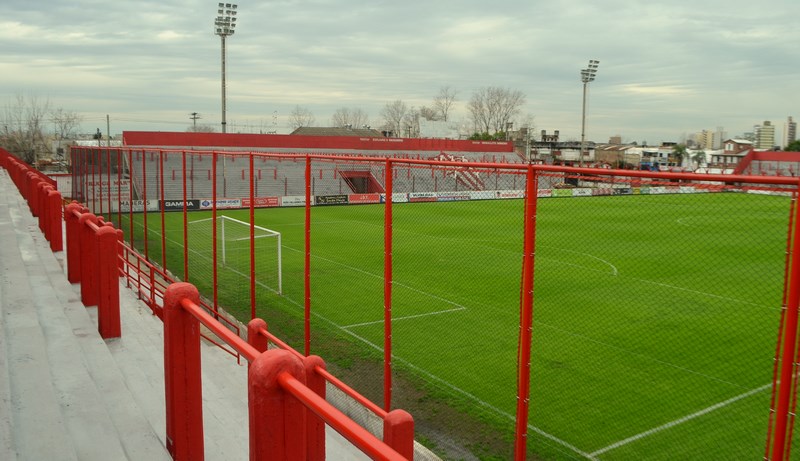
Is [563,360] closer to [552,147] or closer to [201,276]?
[201,276]

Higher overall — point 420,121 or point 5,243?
point 420,121

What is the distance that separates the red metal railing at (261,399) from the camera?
212 centimetres

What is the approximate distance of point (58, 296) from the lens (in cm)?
708

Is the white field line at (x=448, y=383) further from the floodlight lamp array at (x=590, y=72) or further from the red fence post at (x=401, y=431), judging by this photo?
the floodlight lamp array at (x=590, y=72)

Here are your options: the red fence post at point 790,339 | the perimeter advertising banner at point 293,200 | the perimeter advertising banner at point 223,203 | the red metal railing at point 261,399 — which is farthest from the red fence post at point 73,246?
the perimeter advertising banner at point 293,200

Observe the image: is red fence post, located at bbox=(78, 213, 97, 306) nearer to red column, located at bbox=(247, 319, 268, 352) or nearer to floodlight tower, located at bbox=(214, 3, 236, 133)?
red column, located at bbox=(247, 319, 268, 352)

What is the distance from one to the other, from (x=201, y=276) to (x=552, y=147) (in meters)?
101

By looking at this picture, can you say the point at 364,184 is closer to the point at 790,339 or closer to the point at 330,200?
the point at 330,200

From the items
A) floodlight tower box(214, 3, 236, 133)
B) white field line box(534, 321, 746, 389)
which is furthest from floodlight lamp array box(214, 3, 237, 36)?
white field line box(534, 321, 746, 389)

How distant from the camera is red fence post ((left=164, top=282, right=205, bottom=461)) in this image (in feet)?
11.6

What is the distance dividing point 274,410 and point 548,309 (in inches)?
579

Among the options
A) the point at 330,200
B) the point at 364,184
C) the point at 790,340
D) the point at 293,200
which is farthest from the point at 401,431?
the point at 364,184

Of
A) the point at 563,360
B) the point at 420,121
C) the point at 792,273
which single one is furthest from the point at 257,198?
the point at 420,121

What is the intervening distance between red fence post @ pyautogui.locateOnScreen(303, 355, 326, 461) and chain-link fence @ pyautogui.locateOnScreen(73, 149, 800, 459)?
282cm
